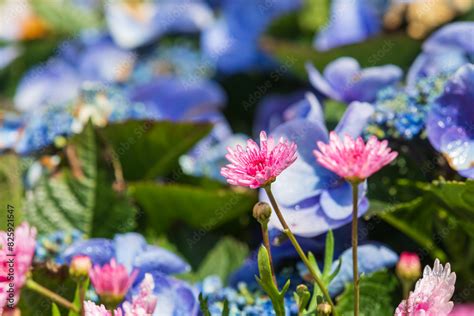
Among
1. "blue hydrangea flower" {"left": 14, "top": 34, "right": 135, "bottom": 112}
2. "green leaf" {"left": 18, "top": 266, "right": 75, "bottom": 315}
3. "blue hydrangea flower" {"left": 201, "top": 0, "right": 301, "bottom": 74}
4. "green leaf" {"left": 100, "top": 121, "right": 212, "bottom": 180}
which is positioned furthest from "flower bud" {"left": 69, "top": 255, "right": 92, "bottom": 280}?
"blue hydrangea flower" {"left": 201, "top": 0, "right": 301, "bottom": 74}

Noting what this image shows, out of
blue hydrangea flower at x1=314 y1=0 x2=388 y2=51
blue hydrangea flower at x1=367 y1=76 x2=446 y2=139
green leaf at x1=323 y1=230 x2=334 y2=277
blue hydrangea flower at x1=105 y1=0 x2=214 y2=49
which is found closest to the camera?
green leaf at x1=323 y1=230 x2=334 y2=277

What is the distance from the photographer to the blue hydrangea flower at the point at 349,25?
996 millimetres

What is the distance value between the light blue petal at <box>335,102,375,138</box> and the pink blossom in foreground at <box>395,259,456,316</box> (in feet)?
0.62

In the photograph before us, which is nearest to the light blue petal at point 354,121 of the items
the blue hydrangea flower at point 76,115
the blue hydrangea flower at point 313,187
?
the blue hydrangea flower at point 313,187

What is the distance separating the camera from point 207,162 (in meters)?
0.93

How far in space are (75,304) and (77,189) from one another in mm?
251

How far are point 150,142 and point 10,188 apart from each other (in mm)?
157

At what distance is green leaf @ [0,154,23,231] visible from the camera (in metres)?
0.68

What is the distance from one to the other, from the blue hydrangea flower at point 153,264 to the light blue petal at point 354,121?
17 cm

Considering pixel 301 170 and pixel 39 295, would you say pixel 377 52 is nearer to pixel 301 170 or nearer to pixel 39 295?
pixel 301 170

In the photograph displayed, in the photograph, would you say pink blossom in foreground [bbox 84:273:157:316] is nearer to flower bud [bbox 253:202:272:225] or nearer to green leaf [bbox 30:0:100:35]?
flower bud [bbox 253:202:272:225]

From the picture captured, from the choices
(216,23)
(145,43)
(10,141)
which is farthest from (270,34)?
(10,141)

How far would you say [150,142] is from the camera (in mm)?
846

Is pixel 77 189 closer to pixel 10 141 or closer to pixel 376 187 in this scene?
pixel 10 141
